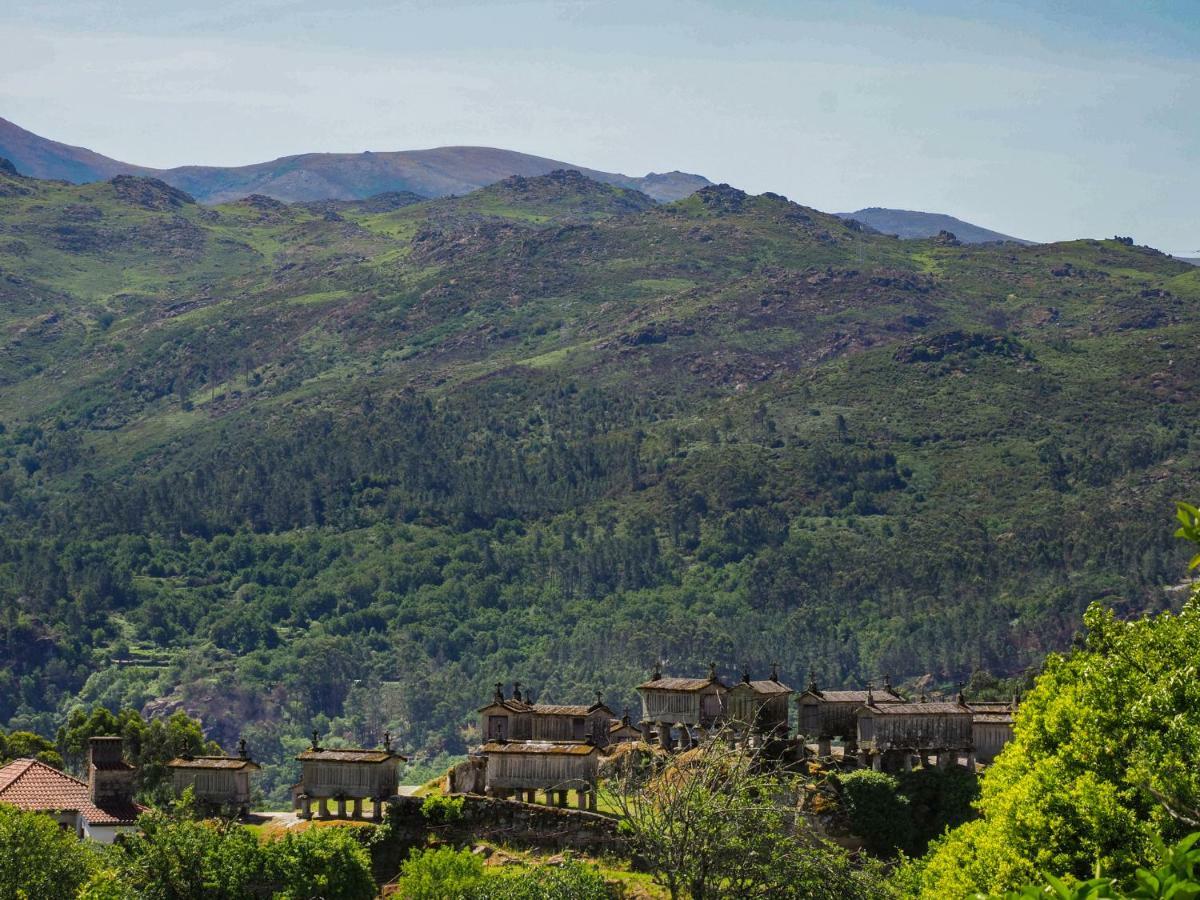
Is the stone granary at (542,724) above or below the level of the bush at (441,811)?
above

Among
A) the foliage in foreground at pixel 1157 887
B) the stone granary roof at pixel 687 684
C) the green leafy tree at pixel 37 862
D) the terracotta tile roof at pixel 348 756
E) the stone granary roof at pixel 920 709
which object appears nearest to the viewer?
the foliage in foreground at pixel 1157 887

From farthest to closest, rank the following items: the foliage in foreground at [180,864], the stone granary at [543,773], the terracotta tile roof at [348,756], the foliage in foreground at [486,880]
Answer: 1. the terracotta tile roof at [348,756]
2. the stone granary at [543,773]
3. the foliage in foreground at [180,864]
4. the foliage in foreground at [486,880]

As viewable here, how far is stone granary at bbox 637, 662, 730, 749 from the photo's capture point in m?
70.9

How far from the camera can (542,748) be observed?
6694 cm

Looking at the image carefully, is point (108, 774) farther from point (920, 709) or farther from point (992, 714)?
point (992, 714)

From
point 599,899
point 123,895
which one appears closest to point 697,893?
point 599,899

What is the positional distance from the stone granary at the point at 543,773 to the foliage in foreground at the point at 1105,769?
21.6 meters

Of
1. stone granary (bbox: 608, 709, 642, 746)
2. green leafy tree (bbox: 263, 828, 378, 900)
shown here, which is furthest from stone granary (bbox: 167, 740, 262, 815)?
stone granary (bbox: 608, 709, 642, 746)

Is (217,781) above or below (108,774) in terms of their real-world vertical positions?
below

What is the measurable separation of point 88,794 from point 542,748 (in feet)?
57.3

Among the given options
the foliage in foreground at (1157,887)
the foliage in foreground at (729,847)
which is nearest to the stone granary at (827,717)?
the foliage in foreground at (729,847)

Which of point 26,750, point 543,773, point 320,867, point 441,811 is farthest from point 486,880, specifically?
point 26,750

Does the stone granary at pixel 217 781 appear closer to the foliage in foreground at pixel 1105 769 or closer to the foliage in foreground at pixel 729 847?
the foliage in foreground at pixel 729 847

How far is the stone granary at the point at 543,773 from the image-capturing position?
66312 millimetres
